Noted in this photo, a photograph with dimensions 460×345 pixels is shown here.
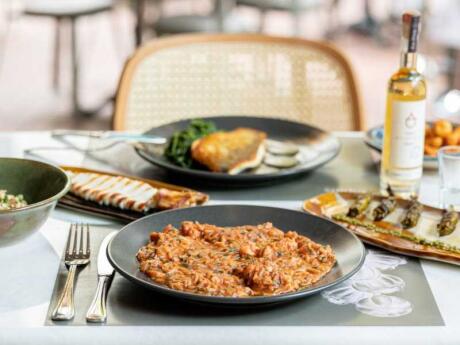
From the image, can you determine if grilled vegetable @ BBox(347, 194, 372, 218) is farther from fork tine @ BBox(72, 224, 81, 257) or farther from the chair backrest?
the chair backrest

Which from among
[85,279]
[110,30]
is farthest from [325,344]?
[110,30]

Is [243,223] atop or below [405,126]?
below

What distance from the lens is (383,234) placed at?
1260 mm

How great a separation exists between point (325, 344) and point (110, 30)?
535cm

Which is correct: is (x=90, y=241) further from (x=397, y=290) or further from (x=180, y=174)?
(x=397, y=290)

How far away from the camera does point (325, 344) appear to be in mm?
999

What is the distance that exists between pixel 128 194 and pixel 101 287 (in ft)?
1.07

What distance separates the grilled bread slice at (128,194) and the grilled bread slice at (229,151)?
15cm

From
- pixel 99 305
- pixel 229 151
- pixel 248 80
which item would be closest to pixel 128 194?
pixel 229 151

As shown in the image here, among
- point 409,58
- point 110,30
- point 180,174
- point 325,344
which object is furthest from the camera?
point 110,30

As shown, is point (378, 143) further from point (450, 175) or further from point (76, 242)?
point (76, 242)

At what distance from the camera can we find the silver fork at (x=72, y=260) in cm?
103

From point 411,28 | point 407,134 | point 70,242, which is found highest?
point 411,28

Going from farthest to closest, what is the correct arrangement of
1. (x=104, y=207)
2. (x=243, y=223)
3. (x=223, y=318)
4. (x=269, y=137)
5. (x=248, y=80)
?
(x=248, y=80)
(x=269, y=137)
(x=104, y=207)
(x=243, y=223)
(x=223, y=318)
